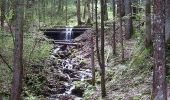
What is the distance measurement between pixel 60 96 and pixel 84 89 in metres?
1.43

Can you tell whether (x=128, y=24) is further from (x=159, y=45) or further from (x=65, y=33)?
(x=159, y=45)

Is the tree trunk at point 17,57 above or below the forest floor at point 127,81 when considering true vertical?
above

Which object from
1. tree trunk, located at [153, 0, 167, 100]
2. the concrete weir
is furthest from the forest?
the concrete weir

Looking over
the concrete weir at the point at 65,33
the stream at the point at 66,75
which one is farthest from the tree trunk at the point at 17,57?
the concrete weir at the point at 65,33

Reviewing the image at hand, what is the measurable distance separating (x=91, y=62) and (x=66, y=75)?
3.04 metres

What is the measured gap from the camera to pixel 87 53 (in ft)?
88.9

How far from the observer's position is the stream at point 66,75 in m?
19.0

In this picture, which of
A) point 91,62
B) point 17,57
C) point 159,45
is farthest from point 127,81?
point 159,45

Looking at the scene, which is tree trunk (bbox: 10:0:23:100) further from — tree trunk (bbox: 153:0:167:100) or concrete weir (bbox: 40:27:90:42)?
concrete weir (bbox: 40:27:90:42)

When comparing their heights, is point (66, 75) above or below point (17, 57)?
below

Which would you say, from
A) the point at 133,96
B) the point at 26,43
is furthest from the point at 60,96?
the point at 133,96

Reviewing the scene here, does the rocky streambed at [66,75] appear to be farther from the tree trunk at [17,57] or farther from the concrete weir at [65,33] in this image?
the concrete weir at [65,33]

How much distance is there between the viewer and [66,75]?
22344 millimetres

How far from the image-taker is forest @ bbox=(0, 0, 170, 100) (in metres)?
10.4
